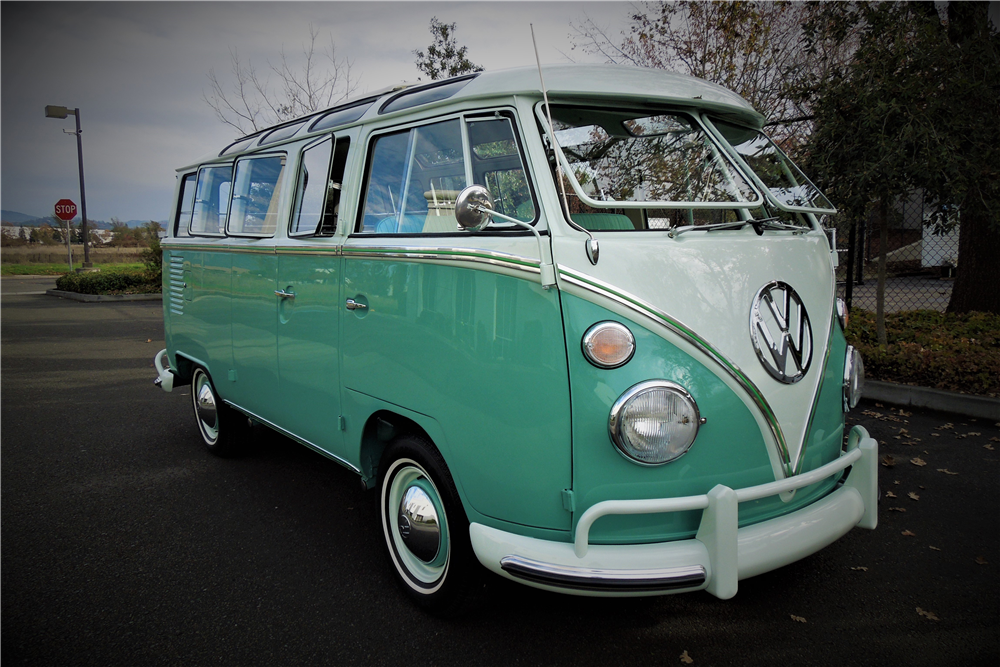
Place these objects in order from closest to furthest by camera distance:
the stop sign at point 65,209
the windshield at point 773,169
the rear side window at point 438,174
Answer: the rear side window at point 438,174 < the windshield at point 773,169 < the stop sign at point 65,209

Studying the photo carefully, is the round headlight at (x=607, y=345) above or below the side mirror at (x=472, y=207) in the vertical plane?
below

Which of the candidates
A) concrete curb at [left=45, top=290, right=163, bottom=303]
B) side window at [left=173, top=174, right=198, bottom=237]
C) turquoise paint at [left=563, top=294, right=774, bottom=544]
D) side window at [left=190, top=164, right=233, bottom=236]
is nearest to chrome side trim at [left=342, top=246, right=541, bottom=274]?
turquoise paint at [left=563, top=294, right=774, bottom=544]

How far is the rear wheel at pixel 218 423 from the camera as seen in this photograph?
493 centimetres

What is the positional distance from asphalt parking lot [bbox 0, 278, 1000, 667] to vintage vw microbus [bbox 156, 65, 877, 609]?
392 mm

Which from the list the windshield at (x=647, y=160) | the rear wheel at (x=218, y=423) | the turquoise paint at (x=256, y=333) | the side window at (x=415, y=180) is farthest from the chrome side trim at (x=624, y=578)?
the rear wheel at (x=218, y=423)

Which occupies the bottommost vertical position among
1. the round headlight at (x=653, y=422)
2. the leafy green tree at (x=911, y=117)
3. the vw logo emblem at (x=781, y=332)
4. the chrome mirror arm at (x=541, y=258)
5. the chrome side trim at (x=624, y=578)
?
the chrome side trim at (x=624, y=578)

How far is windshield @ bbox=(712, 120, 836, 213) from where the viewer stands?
3232mm

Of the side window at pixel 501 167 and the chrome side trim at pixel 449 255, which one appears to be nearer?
the chrome side trim at pixel 449 255

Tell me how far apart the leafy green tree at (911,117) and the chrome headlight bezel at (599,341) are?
16.6 ft

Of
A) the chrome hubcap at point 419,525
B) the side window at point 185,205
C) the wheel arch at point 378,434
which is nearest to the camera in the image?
the chrome hubcap at point 419,525

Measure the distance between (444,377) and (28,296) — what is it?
894 inches

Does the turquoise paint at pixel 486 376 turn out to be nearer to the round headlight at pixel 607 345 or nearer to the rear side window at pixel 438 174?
the round headlight at pixel 607 345

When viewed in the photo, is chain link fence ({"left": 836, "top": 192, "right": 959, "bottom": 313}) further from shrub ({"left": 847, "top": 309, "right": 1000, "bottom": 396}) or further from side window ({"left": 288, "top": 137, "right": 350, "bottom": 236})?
side window ({"left": 288, "top": 137, "right": 350, "bottom": 236})

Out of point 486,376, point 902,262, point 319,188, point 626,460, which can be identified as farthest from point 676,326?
point 902,262
